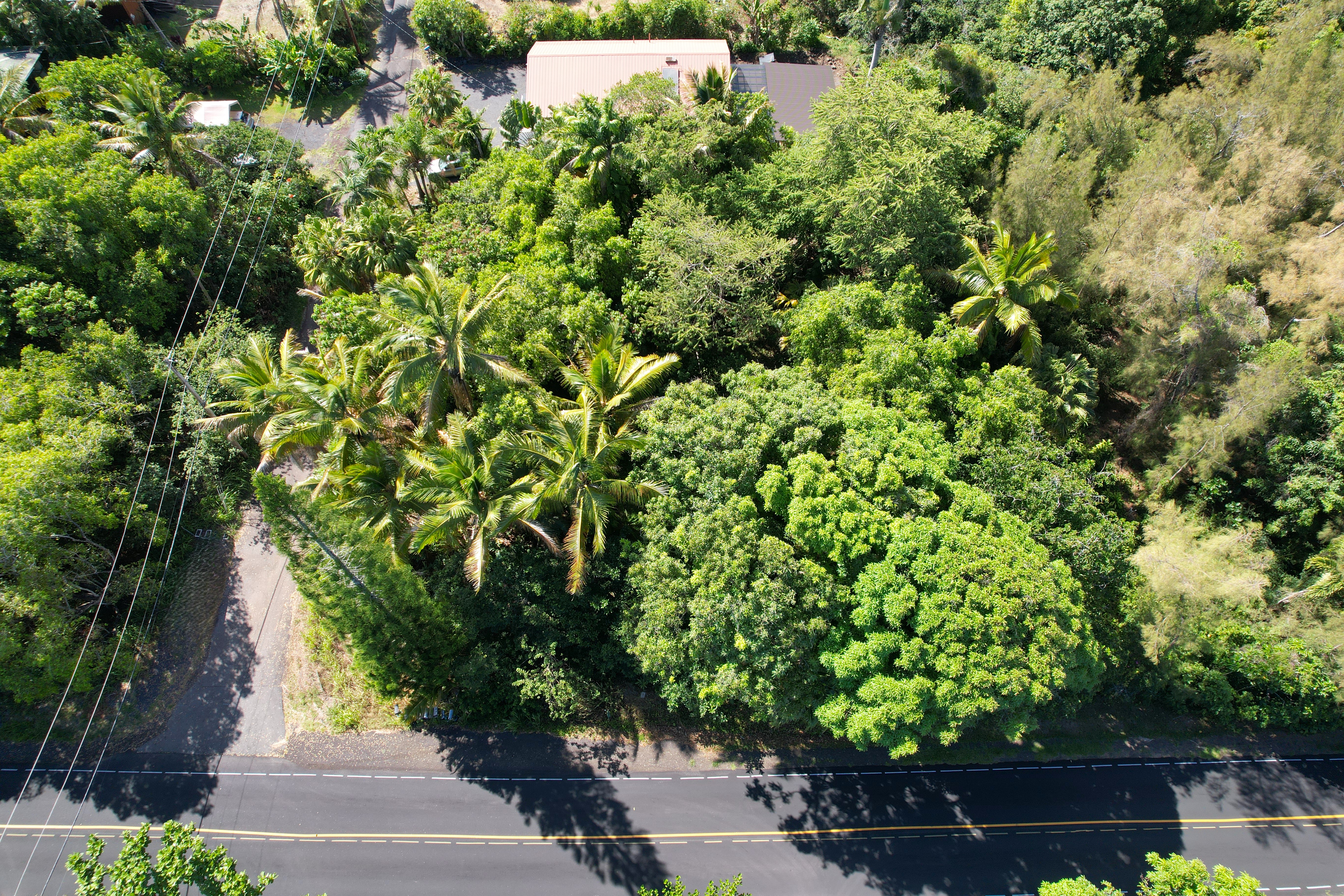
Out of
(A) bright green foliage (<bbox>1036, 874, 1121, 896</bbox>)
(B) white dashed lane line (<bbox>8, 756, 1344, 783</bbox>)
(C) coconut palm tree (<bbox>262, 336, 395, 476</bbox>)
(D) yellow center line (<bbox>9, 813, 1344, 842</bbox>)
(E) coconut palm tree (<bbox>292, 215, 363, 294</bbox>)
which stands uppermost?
(E) coconut palm tree (<bbox>292, 215, 363, 294</bbox>)

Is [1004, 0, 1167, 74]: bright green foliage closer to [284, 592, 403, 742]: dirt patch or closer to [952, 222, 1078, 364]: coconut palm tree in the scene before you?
[952, 222, 1078, 364]: coconut palm tree

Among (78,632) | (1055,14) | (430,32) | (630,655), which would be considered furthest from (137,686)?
(1055,14)

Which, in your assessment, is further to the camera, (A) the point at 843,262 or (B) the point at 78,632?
(A) the point at 843,262

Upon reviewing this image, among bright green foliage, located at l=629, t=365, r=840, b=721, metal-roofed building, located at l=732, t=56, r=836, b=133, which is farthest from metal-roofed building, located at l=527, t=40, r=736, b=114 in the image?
bright green foliage, located at l=629, t=365, r=840, b=721

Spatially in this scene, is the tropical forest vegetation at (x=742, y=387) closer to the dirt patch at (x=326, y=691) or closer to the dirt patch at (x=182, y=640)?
the dirt patch at (x=182, y=640)

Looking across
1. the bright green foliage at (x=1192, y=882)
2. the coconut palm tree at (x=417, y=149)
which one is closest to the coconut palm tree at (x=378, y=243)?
the coconut palm tree at (x=417, y=149)

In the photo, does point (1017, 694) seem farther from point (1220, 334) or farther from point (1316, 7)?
point (1316, 7)
